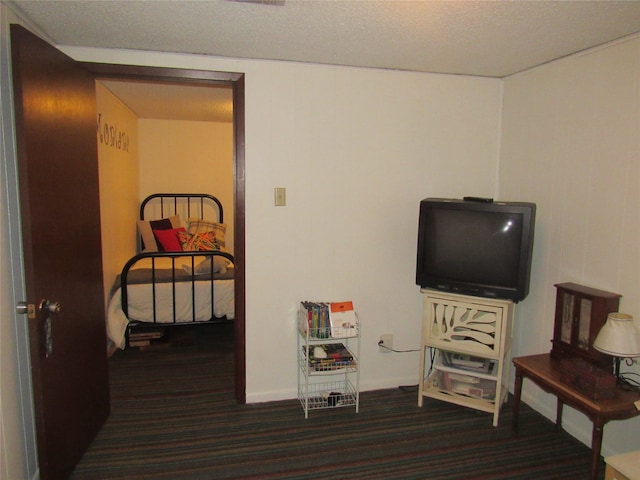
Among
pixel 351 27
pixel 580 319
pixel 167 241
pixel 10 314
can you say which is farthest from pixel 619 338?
pixel 167 241

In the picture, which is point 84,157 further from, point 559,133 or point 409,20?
point 559,133

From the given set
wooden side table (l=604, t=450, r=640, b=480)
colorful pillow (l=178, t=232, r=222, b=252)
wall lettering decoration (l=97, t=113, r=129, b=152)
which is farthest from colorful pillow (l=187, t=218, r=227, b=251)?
wooden side table (l=604, t=450, r=640, b=480)

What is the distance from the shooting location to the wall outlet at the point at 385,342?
2.98 metres

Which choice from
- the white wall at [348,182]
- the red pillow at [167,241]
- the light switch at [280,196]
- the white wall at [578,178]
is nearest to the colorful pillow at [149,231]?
the red pillow at [167,241]

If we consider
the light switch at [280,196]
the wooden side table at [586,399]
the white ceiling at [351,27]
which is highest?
the white ceiling at [351,27]

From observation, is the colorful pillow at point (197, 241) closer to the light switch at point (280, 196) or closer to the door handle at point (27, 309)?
the light switch at point (280, 196)

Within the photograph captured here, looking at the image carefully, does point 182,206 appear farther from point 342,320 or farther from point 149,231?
point 342,320

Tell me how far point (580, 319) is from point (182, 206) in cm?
454

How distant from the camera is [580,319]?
221 centimetres

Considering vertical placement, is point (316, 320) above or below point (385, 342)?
above

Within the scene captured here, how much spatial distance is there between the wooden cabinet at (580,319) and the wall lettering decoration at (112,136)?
354 cm

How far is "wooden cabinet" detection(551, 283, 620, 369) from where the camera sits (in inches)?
83.4

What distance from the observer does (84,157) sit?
7.21ft

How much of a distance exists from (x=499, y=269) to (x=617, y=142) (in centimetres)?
88
